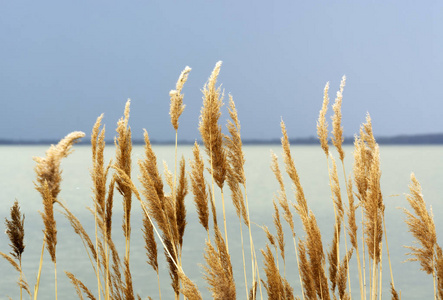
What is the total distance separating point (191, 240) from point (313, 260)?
14.3 m

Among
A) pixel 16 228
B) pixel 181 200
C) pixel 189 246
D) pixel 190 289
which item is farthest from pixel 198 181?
pixel 189 246

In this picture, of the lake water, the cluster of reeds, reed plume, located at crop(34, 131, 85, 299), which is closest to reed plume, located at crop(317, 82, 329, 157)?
the cluster of reeds

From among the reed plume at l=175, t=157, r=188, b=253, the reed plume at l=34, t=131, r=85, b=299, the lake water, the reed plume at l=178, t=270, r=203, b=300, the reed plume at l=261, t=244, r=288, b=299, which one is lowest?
the lake water

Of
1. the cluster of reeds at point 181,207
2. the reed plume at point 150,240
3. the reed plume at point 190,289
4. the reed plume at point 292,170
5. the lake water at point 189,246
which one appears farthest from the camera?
the lake water at point 189,246

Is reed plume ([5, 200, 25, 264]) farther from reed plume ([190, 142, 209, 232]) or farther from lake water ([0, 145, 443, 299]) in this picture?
reed plume ([190, 142, 209, 232])

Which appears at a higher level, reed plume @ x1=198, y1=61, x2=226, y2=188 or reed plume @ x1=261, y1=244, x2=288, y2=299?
reed plume @ x1=198, y1=61, x2=226, y2=188

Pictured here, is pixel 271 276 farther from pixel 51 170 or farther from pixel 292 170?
pixel 51 170

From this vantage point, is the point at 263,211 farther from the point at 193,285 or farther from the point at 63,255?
the point at 193,285

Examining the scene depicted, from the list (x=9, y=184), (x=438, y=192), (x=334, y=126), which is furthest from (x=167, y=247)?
(x=9, y=184)

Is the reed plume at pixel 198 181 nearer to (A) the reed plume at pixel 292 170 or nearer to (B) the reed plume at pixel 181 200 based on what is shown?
(B) the reed plume at pixel 181 200

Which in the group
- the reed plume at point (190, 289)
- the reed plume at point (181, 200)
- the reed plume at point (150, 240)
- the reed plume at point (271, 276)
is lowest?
the reed plume at point (271, 276)

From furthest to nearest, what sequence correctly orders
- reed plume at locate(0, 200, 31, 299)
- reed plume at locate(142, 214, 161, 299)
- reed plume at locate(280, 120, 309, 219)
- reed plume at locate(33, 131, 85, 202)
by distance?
reed plume at locate(280, 120, 309, 219) < reed plume at locate(142, 214, 161, 299) < reed plume at locate(0, 200, 31, 299) < reed plume at locate(33, 131, 85, 202)

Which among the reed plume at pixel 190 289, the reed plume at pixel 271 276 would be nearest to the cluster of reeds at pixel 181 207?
the reed plume at pixel 271 276

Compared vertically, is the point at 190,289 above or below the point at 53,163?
below
